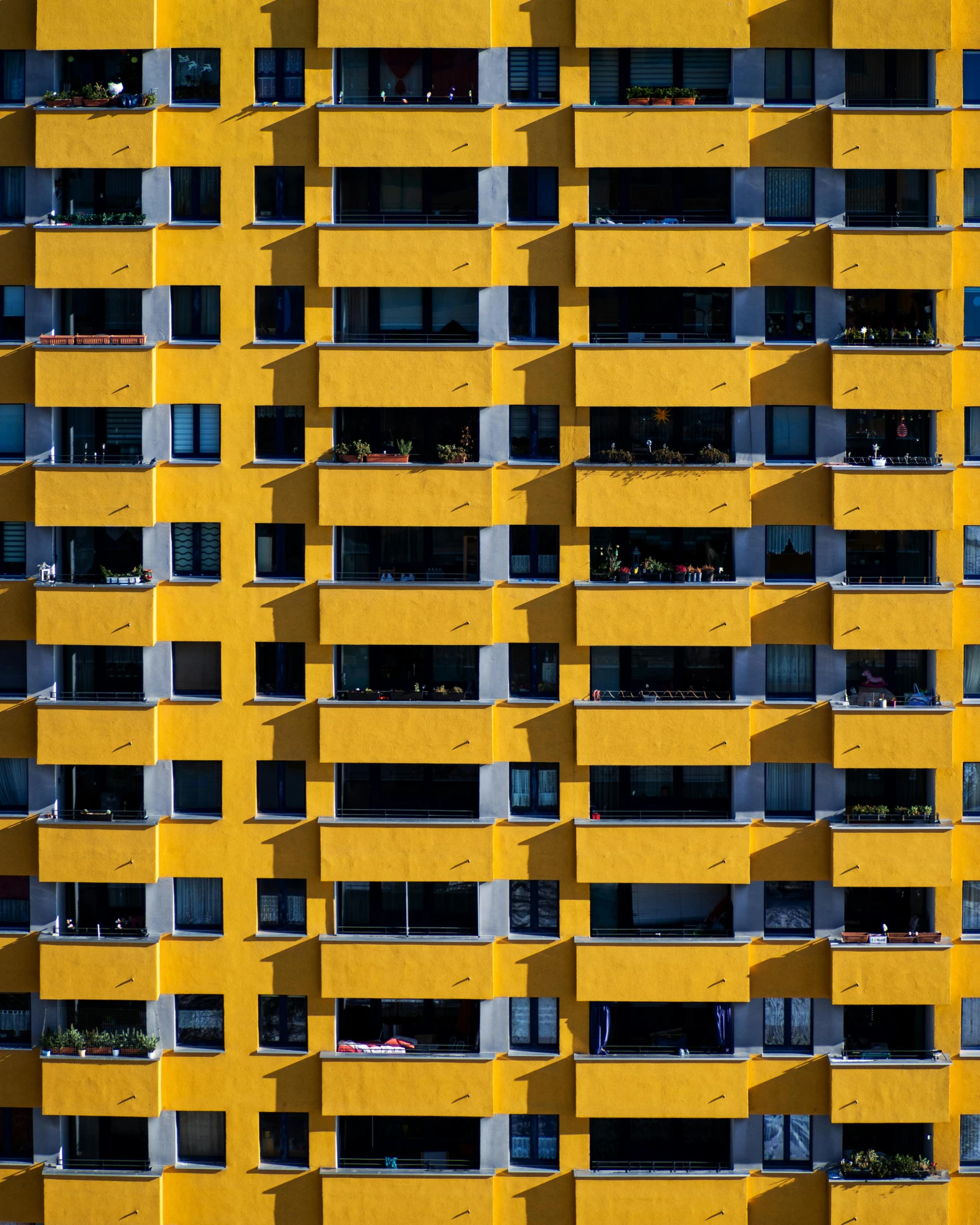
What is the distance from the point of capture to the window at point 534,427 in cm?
3972

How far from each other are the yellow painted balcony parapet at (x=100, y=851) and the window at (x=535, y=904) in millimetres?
9681

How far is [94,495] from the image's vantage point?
39.5m

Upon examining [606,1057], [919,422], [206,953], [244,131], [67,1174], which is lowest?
[67,1174]

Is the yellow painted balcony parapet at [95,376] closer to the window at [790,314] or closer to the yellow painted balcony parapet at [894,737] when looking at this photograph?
the window at [790,314]

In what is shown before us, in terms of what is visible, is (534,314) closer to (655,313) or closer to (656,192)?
(655,313)

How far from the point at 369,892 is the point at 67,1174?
11.1 metres

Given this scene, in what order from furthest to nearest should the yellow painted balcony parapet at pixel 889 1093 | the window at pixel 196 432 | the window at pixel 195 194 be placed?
the window at pixel 196 432
the window at pixel 195 194
the yellow painted balcony parapet at pixel 889 1093

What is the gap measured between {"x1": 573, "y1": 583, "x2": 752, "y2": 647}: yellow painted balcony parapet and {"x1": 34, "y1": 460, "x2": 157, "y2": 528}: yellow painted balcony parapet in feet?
38.7

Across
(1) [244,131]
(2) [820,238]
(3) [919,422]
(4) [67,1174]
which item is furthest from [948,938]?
(1) [244,131]

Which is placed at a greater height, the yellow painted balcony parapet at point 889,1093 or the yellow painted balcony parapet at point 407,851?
the yellow painted balcony parapet at point 407,851

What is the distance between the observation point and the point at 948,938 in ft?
131

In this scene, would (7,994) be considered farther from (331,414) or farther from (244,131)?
(244,131)

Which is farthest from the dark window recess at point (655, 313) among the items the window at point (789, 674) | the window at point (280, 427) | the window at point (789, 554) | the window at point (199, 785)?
the window at point (199, 785)

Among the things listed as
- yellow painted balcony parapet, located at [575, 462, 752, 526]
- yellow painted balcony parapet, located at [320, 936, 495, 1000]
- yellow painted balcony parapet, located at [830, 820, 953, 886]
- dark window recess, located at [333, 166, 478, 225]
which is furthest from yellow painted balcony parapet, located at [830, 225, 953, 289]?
yellow painted balcony parapet, located at [320, 936, 495, 1000]
